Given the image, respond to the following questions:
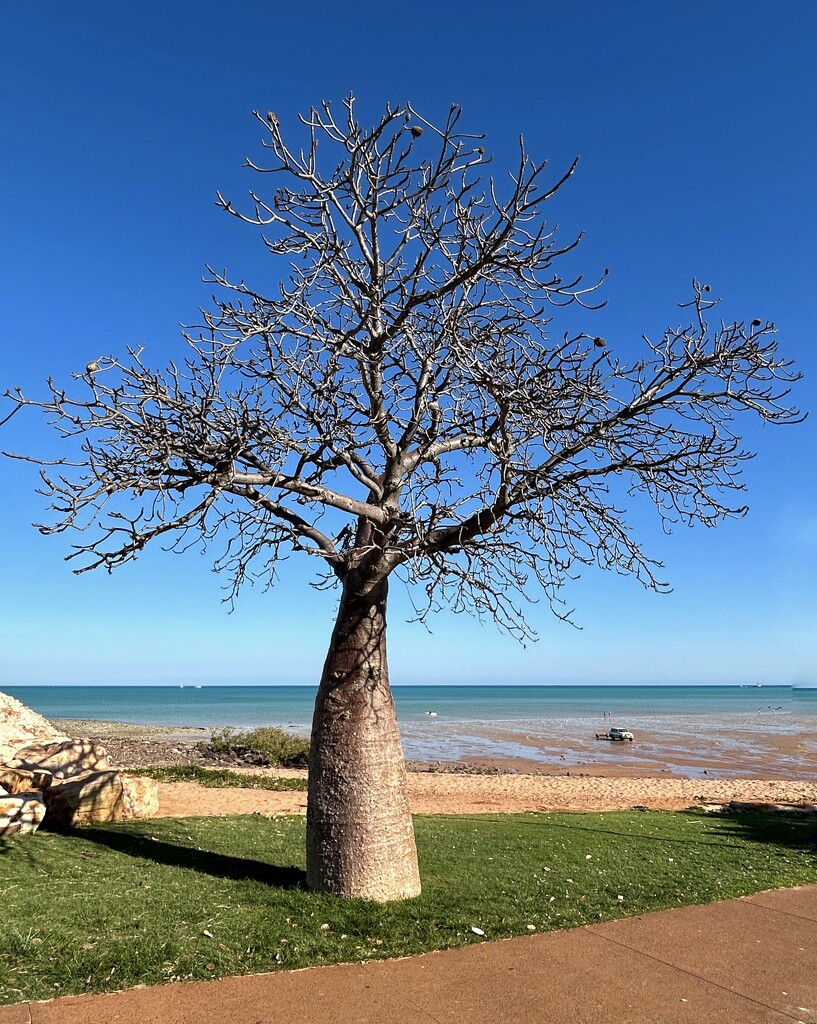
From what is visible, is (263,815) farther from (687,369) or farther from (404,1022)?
(687,369)

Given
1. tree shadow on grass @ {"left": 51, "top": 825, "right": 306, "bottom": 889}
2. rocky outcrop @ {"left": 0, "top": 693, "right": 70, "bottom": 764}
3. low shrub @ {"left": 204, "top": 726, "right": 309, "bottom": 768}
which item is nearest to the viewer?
tree shadow on grass @ {"left": 51, "top": 825, "right": 306, "bottom": 889}

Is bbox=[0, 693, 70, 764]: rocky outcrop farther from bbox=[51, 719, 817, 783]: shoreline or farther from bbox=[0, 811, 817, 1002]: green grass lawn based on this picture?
bbox=[51, 719, 817, 783]: shoreline

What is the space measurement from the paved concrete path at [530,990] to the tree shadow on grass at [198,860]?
203 cm

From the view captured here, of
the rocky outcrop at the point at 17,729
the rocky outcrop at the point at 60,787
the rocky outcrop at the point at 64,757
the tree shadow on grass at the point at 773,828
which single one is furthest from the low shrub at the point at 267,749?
the tree shadow on grass at the point at 773,828

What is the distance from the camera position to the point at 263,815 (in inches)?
476

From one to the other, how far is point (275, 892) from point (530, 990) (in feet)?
8.34

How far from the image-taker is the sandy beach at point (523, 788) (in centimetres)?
1459

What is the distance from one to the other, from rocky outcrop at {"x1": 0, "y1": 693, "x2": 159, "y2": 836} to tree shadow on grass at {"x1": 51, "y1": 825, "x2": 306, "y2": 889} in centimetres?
54

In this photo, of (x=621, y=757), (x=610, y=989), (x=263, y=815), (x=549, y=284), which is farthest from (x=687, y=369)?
(x=621, y=757)

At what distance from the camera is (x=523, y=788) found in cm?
2153

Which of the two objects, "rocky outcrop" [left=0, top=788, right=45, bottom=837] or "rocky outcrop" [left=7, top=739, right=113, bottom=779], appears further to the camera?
"rocky outcrop" [left=7, top=739, right=113, bottom=779]

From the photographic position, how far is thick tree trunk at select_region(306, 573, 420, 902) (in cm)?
613

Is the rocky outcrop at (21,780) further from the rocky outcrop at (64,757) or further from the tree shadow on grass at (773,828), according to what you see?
the tree shadow on grass at (773,828)

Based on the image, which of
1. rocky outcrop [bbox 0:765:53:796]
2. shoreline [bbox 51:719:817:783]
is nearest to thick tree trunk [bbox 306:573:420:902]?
rocky outcrop [bbox 0:765:53:796]
